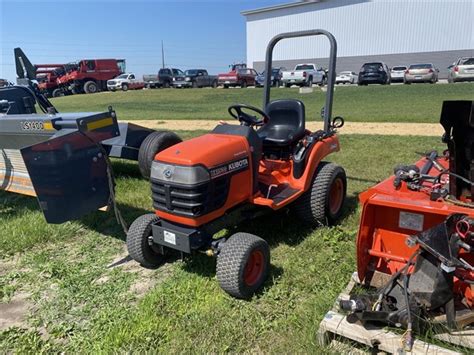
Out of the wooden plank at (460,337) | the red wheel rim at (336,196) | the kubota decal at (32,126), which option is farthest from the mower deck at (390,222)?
the kubota decal at (32,126)

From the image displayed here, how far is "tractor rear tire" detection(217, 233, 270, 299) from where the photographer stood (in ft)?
9.35

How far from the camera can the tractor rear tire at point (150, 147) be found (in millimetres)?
5402

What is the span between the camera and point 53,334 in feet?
9.00

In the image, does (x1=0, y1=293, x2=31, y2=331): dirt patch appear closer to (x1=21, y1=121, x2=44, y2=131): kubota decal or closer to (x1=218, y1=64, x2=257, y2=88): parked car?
(x1=21, y1=121, x2=44, y2=131): kubota decal

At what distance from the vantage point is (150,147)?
5.44 meters

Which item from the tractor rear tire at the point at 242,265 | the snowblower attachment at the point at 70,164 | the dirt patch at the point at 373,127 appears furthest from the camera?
the dirt patch at the point at 373,127

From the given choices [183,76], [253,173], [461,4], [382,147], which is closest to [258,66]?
[183,76]

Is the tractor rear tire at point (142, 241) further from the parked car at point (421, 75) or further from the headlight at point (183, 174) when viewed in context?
the parked car at point (421, 75)

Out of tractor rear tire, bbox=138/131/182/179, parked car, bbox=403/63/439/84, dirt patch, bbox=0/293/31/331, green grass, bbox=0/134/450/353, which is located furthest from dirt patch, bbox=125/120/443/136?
parked car, bbox=403/63/439/84

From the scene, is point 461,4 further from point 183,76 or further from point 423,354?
point 423,354

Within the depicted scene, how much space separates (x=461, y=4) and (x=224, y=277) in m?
39.0

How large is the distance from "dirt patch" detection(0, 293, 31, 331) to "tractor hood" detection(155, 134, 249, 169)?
4.80 feet

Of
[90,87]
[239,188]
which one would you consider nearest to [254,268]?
[239,188]

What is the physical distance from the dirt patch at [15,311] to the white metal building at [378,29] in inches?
1533
